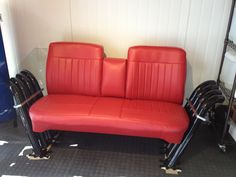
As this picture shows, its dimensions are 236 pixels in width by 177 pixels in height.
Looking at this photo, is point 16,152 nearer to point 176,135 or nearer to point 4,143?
point 4,143

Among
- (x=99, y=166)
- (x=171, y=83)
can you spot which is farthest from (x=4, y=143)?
(x=171, y=83)

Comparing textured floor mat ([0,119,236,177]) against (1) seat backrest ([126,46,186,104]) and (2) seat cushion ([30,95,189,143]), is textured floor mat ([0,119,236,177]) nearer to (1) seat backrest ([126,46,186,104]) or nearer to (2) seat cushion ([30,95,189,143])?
(2) seat cushion ([30,95,189,143])

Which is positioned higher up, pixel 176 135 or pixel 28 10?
pixel 28 10

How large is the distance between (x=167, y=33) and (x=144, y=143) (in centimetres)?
112

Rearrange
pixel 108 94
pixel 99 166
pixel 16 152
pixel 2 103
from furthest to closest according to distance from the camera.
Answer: pixel 2 103 → pixel 108 94 → pixel 16 152 → pixel 99 166

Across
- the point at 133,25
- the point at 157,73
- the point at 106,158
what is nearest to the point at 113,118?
the point at 106,158

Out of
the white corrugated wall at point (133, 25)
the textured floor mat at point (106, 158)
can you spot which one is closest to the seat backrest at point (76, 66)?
the white corrugated wall at point (133, 25)

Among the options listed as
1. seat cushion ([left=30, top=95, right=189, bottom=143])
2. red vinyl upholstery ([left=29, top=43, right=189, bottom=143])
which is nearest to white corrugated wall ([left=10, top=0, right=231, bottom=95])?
red vinyl upholstery ([left=29, top=43, right=189, bottom=143])

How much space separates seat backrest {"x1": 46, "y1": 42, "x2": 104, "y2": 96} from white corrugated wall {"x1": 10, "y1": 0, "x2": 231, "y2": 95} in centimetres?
26

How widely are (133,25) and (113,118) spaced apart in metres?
1.02

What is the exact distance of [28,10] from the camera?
2.39 metres

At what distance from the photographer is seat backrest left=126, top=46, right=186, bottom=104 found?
214cm

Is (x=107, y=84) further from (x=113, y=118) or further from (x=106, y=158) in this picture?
(x=106, y=158)

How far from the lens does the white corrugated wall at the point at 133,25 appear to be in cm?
223
